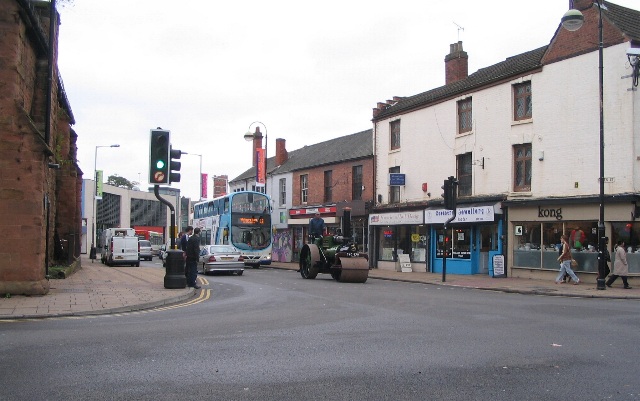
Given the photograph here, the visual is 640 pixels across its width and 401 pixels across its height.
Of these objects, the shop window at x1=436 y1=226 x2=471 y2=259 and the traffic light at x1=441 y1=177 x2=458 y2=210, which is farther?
the shop window at x1=436 y1=226 x2=471 y2=259

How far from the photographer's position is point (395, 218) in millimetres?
30969

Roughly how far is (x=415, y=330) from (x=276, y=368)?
3.60m

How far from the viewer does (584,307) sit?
1366 cm

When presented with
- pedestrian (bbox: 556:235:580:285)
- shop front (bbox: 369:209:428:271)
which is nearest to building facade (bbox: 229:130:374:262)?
shop front (bbox: 369:209:428:271)

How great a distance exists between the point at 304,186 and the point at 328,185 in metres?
3.35

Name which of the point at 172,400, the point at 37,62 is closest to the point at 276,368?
the point at 172,400

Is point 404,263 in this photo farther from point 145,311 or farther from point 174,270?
point 145,311

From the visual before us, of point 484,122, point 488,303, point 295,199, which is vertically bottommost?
point 488,303

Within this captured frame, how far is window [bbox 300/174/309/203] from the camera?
4045 centimetres

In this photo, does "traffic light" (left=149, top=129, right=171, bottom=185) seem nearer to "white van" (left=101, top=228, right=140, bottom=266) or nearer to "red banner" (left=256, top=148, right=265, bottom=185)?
"white van" (left=101, top=228, right=140, bottom=266)

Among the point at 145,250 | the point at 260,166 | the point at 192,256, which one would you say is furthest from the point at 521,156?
the point at 145,250

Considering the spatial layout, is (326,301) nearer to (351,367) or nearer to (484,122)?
(351,367)

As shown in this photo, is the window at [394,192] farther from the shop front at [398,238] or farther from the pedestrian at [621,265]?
the pedestrian at [621,265]

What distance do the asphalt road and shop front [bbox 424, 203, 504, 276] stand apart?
12.1 meters
